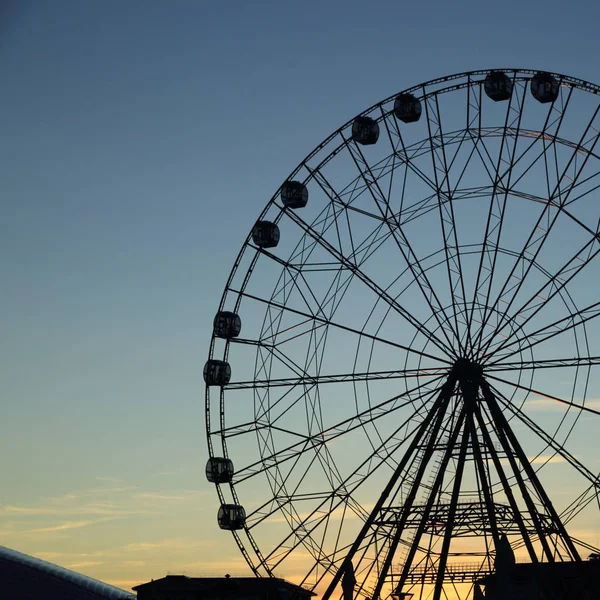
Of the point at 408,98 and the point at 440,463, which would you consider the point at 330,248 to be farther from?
the point at 440,463

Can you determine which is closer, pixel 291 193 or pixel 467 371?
pixel 467 371

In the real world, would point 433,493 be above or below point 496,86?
below

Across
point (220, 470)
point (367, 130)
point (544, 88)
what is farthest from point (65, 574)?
point (544, 88)

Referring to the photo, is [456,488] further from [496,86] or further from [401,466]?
[496,86]

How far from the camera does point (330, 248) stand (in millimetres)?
44250

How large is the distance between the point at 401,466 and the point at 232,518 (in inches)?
336

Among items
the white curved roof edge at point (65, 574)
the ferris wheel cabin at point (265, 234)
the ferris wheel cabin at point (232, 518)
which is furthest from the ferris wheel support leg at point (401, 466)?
the white curved roof edge at point (65, 574)

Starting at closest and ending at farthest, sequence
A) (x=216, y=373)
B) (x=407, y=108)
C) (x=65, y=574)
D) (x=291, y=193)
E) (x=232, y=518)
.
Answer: (x=232, y=518)
(x=407, y=108)
(x=216, y=373)
(x=291, y=193)
(x=65, y=574)

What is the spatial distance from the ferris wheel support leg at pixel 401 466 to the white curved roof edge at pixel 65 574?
260 ft

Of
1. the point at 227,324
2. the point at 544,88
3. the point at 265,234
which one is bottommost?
the point at 227,324

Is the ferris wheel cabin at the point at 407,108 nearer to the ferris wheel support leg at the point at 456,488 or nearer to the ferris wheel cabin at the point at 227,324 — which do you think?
the ferris wheel cabin at the point at 227,324

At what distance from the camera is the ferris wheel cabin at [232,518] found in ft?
141

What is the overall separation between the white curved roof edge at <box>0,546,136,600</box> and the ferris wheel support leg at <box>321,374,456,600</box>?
79321mm

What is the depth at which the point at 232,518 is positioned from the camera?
43062 mm
